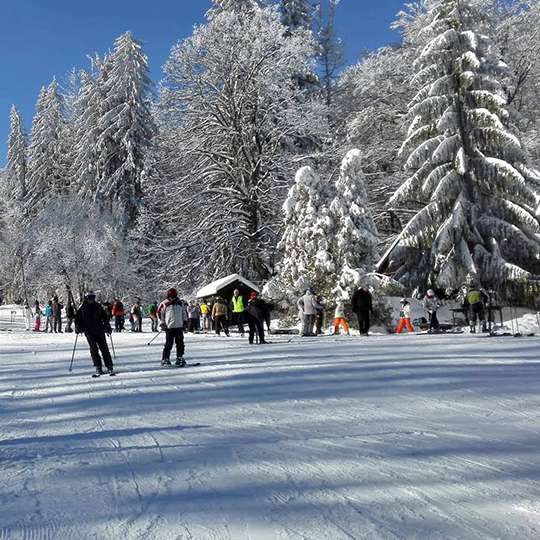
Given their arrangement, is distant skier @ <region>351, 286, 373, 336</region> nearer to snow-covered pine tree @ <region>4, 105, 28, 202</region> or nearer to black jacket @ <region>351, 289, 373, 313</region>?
black jacket @ <region>351, 289, 373, 313</region>

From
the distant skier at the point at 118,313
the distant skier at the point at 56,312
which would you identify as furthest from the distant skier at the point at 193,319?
the distant skier at the point at 56,312

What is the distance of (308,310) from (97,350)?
9.73m

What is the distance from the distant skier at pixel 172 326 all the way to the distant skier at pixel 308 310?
26.5ft

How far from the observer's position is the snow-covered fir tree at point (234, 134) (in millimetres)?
33344

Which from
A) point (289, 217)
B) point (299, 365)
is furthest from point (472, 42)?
point (299, 365)

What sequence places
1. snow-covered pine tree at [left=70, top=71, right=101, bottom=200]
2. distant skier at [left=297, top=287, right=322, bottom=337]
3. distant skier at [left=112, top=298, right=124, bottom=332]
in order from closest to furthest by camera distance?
distant skier at [left=297, top=287, right=322, bottom=337] → distant skier at [left=112, top=298, right=124, bottom=332] → snow-covered pine tree at [left=70, top=71, right=101, bottom=200]

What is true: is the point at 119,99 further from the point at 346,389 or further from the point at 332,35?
the point at 346,389

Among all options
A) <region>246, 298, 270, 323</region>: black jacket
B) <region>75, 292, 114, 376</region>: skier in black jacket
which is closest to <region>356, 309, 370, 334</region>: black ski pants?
<region>246, 298, 270, 323</region>: black jacket

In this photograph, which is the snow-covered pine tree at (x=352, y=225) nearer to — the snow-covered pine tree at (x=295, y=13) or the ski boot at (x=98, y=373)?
the ski boot at (x=98, y=373)

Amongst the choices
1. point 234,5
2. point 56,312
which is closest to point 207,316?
point 56,312

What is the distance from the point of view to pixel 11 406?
28.3 feet

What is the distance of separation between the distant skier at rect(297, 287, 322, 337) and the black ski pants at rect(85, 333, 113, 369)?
9432 millimetres

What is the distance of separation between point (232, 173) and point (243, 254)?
452 cm

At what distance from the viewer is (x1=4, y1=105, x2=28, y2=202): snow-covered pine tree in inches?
2408
